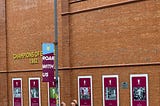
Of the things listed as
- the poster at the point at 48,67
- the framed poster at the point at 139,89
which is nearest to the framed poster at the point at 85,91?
the framed poster at the point at 139,89

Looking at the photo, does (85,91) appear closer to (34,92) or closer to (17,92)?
(34,92)

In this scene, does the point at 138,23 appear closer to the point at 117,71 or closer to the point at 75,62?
the point at 117,71

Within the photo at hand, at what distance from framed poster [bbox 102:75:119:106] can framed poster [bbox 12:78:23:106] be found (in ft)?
27.3

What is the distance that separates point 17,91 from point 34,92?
221 cm

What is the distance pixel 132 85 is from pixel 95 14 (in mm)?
4516

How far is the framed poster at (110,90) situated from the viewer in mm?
21781

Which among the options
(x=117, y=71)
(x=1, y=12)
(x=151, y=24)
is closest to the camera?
(x=151, y=24)

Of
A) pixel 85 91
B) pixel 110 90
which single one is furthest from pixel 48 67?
pixel 85 91

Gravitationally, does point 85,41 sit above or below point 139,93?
above

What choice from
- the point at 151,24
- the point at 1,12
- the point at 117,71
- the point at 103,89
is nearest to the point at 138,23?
the point at 151,24

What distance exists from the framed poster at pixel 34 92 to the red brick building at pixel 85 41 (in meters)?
0.37

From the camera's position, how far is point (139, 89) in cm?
2058

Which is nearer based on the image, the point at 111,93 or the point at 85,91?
the point at 111,93

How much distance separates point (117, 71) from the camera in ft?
71.3
